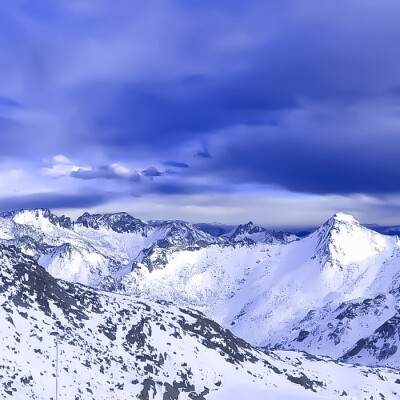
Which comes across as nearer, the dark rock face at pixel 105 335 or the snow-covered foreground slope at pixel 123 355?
the snow-covered foreground slope at pixel 123 355

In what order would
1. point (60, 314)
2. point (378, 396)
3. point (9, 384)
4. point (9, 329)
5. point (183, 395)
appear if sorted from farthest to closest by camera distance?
point (378, 396) → point (60, 314) → point (183, 395) → point (9, 329) → point (9, 384)

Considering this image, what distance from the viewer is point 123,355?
392 ft

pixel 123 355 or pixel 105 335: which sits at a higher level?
pixel 105 335

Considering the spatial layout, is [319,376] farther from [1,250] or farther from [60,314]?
[1,250]

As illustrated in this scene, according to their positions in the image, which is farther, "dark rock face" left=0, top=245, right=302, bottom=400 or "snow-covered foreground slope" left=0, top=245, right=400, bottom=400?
"dark rock face" left=0, top=245, right=302, bottom=400

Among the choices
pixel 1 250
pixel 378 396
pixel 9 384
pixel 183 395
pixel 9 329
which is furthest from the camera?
pixel 378 396

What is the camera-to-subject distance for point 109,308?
136 m

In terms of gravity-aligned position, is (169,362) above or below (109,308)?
below

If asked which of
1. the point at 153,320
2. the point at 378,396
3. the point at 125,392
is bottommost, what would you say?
the point at 378,396

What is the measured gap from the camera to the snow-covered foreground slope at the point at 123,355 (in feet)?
336

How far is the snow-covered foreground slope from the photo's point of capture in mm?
102562

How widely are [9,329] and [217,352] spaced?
Result: 47131mm

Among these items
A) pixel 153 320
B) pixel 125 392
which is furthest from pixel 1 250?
pixel 125 392

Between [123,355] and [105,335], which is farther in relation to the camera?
[105,335]
